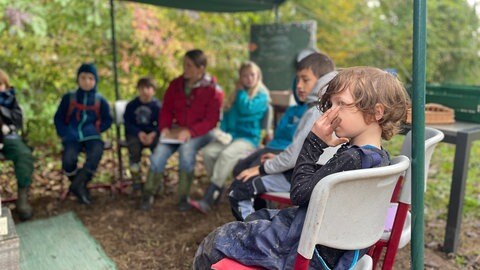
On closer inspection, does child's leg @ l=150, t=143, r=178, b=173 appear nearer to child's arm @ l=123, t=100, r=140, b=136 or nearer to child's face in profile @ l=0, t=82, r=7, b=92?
child's arm @ l=123, t=100, r=140, b=136

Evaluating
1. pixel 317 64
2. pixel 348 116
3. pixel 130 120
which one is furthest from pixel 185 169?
pixel 348 116

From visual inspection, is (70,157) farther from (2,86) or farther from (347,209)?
(347,209)

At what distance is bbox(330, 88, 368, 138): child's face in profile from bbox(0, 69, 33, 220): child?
2.95m

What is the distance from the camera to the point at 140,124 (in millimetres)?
4426

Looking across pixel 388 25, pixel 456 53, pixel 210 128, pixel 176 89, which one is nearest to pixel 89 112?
pixel 176 89

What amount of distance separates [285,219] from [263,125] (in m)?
2.58

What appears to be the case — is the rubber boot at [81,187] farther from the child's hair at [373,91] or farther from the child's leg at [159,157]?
the child's hair at [373,91]

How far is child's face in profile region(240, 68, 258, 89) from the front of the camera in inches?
162

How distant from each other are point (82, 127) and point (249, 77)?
1.61 m

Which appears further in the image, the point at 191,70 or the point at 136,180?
the point at 136,180

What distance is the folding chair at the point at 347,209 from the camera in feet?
4.55

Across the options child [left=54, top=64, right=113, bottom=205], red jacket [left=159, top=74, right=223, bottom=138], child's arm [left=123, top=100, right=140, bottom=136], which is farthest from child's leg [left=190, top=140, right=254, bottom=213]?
child [left=54, top=64, right=113, bottom=205]

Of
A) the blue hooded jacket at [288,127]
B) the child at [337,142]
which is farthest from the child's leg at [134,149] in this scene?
the child at [337,142]

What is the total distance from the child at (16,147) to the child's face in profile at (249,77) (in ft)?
6.40
